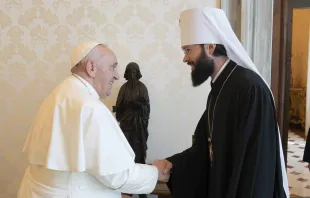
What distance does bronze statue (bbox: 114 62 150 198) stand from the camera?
292 centimetres

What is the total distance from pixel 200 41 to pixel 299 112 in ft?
4.47

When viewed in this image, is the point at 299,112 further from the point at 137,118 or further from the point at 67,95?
the point at 67,95

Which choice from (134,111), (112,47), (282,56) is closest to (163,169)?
(134,111)

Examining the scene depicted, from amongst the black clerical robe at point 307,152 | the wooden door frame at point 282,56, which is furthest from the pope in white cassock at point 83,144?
the black clerical robe at point 307,152

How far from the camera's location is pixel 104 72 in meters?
1.76

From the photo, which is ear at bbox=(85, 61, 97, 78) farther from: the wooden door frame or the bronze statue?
the wooden door frame

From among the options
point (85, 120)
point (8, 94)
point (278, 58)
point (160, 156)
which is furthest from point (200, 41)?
point (8, 94)

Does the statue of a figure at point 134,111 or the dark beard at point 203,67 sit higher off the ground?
the dark beard at point 203,67

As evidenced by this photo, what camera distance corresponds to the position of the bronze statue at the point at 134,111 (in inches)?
115

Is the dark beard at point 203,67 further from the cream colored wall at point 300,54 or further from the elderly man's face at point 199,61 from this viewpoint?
the cream colored wall at point 300,54

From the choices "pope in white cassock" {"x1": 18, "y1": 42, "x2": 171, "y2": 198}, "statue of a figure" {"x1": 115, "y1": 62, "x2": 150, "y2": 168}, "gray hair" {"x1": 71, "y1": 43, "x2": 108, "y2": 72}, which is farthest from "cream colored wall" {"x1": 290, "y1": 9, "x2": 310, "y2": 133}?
"gray hair" {"x1": 71, "y1": 43, "x2": 108, "y2": 72}

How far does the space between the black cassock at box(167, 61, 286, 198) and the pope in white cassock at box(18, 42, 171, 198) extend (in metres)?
0.41

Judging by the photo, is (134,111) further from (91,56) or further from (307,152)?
(307,152)

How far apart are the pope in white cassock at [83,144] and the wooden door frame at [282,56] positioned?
147 cm
